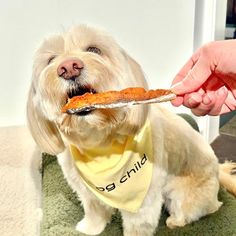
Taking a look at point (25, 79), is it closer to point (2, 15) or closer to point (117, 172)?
point (2, 15)

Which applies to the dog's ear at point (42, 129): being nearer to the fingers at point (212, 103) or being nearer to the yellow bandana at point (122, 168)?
the yellow bandana at point (122, 168)

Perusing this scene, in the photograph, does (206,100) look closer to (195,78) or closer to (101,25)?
(195,78)

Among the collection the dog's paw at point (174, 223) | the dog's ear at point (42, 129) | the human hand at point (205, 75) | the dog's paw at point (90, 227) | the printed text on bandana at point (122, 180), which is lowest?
the dog's paw at point (174, 223)

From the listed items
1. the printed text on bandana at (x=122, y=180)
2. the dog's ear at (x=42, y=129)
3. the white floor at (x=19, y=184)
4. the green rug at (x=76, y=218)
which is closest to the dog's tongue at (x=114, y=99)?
the dog's ear at (x=42, y=129)

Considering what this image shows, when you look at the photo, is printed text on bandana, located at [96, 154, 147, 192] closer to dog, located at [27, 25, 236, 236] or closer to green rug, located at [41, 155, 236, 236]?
dog, located at [27, 25, 236, 236]

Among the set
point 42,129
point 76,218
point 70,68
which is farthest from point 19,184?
point 70,68
